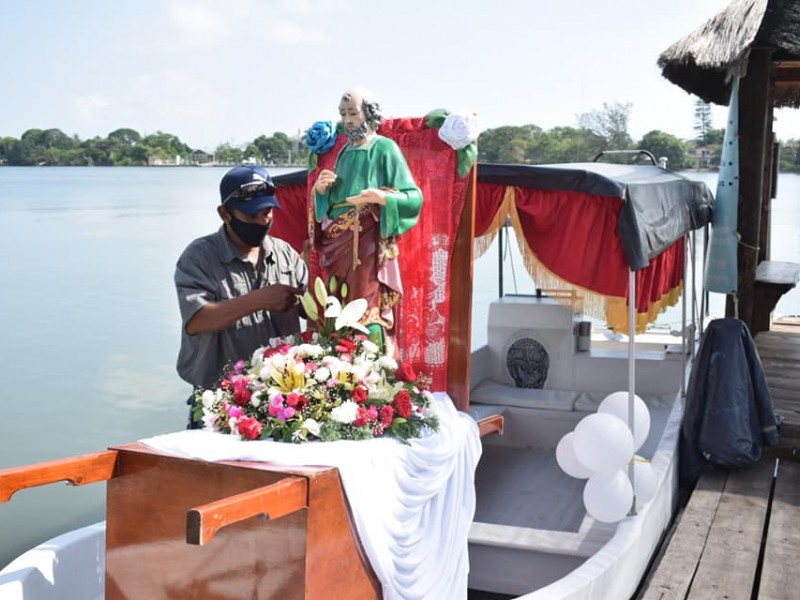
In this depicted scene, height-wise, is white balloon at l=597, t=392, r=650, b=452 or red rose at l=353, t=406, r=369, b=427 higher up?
Answer: red rose at l=353, t=406, r=369, b=427

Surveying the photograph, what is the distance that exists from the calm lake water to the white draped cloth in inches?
170

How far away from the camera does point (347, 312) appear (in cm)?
384

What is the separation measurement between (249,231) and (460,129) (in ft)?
3.52

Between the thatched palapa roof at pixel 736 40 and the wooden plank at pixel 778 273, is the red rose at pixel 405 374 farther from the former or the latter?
the wooden plank at pixel 778 273

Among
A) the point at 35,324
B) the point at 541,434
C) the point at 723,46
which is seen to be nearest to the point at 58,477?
the point at 541,434

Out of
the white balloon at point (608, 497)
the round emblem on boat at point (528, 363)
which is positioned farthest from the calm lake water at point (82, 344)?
the white balloon at point (608, 497)

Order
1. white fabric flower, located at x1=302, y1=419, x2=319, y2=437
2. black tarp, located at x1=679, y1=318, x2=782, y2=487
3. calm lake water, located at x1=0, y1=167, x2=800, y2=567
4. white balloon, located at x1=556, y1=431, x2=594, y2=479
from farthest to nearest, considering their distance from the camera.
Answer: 1. calm lake water, located at x1=0, y1=167, x2=800, y2=567
2. black tarp, located at x1=679, y1=318, x2=782, y2=487
3. white balloon, located at x1=556, y1=431, x2=594, y2=479
4. white fabric flower, located at x1=302, y1=419, x2=319, y2=437

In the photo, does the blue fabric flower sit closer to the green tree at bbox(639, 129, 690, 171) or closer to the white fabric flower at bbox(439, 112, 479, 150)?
the white fabric flower at bbox(439, 112, 479, 150)

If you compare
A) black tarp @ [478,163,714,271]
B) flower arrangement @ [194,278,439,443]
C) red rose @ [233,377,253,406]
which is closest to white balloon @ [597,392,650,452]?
black tarp @ [478,163,714,271]

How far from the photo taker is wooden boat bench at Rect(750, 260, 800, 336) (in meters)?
8.88

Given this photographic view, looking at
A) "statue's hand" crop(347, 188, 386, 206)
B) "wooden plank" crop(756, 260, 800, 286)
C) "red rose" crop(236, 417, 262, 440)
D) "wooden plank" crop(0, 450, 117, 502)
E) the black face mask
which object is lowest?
"wooden plank" crop(0, 450, 117, 502)

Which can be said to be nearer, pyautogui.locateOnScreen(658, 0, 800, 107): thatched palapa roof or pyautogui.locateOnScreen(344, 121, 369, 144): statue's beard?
pyautogui.locateOnScreen(344, 121, 369, 144): statue's beard

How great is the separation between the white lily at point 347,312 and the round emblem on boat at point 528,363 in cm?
385

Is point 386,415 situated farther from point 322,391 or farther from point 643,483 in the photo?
point 643,483
